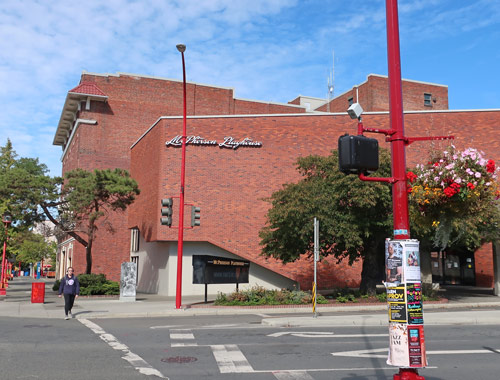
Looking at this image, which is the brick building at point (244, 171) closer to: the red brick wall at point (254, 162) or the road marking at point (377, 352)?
the red brick wall at point (254, 162)

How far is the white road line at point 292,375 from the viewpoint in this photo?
7.45 metres

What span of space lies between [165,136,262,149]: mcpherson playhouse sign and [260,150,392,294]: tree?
28.0 feet

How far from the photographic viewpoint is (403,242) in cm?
481

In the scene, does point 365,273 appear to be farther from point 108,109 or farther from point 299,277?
point 108,109

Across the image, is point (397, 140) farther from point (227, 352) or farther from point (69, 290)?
point (69, 290)

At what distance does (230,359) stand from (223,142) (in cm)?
2393

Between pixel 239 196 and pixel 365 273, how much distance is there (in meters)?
10.5

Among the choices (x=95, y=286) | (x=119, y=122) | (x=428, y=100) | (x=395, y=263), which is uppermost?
(x=428, y=100)

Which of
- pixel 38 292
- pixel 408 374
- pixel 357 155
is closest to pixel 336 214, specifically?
pixel 38 292

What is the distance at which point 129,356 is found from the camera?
30.0 ft

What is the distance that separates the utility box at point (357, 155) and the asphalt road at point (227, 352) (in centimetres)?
392

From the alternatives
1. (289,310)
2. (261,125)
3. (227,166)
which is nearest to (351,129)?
(261,125)

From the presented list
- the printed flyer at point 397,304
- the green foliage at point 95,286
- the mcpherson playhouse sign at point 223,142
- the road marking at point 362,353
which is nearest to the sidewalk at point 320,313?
the road marking at point 362,353

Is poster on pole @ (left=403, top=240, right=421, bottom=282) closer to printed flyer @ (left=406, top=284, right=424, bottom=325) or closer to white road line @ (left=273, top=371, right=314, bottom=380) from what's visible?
printed flyer @ (left=406, top=284, right=424, bottom=325)
